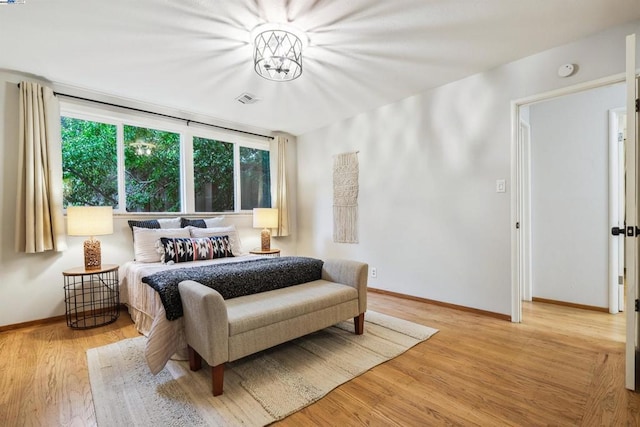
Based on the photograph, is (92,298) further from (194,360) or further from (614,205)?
(614,205)

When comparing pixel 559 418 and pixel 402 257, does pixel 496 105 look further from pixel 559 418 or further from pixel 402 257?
pixel 559 418

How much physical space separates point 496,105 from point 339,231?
2.51 metres

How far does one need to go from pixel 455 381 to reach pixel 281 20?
8.92 feet

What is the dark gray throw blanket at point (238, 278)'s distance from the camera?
1.95 m

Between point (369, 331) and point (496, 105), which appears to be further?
point (496, 105)

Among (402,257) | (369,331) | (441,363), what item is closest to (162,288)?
(369,331)

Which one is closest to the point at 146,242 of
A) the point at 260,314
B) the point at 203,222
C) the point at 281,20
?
the point at 203,222

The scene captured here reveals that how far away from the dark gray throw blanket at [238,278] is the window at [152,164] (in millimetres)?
1838

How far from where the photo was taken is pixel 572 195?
3.24 m

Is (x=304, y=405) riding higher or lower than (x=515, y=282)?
lower

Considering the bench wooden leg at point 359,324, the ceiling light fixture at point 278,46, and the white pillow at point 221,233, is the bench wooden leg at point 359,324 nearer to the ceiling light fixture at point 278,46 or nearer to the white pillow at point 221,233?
the white pillow at point 221,233

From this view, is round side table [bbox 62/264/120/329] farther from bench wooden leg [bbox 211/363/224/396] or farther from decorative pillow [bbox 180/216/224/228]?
bench wooden leg [bbox 211/363/224/396]

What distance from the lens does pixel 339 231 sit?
4.45 m

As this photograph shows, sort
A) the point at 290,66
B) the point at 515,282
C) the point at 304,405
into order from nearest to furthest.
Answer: the point at 304,405, the point at 290,66, the point at 515,282
